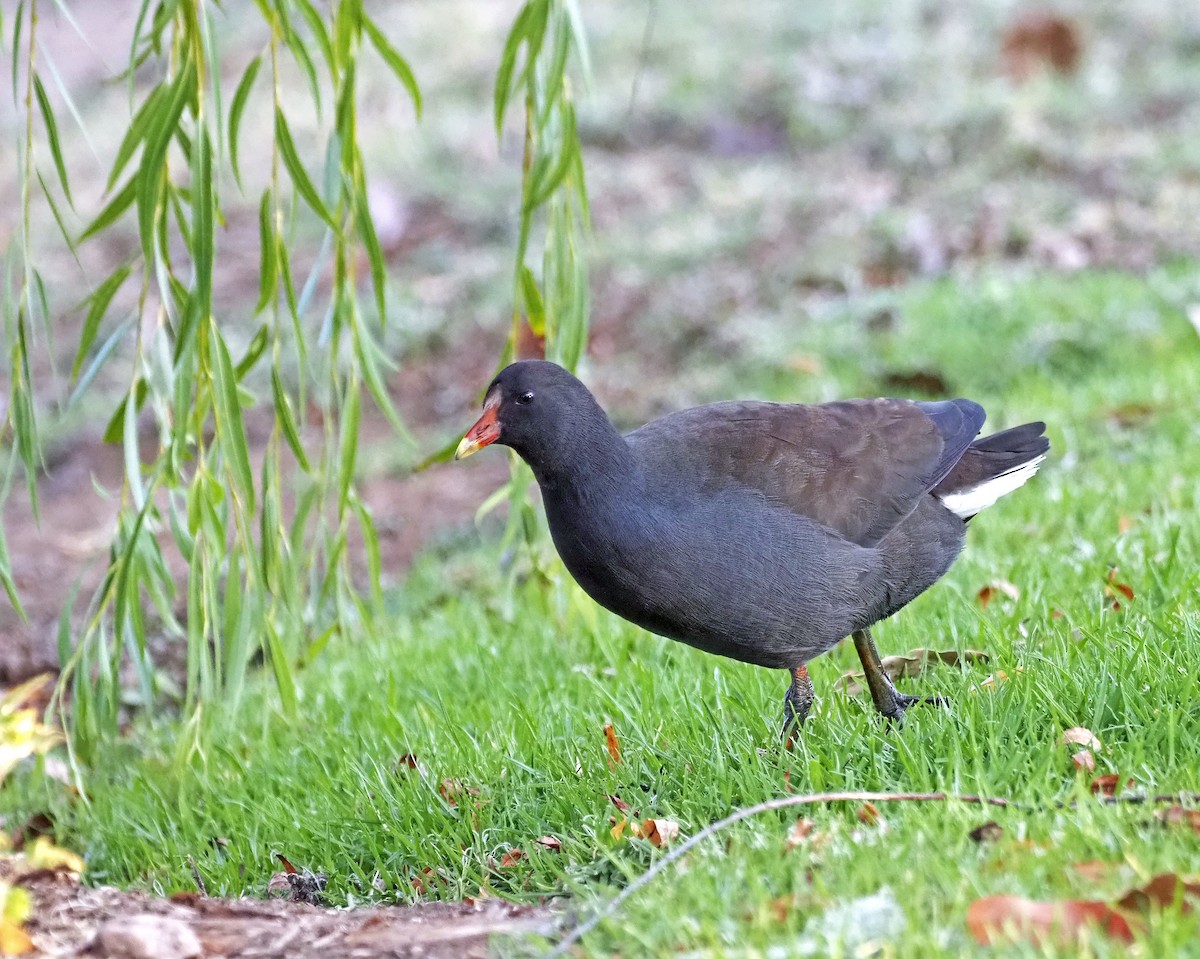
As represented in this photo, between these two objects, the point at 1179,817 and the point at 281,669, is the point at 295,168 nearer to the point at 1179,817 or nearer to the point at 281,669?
the point at 281,669

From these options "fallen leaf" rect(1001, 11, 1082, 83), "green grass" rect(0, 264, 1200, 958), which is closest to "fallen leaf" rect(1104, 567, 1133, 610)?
"green grass" rect(0, 264, 1200, 958)

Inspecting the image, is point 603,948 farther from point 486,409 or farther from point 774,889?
point 486,409

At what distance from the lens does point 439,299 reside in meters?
9.06

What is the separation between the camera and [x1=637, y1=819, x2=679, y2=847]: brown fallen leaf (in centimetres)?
249

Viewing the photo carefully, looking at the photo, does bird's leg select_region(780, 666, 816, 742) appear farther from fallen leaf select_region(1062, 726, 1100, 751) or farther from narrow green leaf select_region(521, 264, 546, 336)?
narrow green leaf select_region(521, 264, 546, 336)

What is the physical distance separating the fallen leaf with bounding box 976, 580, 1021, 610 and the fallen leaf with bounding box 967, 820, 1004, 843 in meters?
1.33

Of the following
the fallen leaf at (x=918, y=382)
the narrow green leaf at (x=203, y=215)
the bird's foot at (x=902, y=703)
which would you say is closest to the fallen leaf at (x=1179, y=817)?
the bird's foot at (x=902, y=703)

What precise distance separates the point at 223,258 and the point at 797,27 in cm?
538

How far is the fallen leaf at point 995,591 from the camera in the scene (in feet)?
11.6

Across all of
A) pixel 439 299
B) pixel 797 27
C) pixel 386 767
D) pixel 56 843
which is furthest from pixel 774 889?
pixel 797 27

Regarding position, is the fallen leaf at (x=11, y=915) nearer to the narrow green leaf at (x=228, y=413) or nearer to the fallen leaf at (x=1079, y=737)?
the narrow green leaf at (x=228, y=413)

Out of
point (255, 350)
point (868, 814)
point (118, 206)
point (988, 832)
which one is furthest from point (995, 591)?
point (118, 206)

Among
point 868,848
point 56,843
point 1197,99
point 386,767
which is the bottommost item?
point 56,843

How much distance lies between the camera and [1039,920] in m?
1.88
